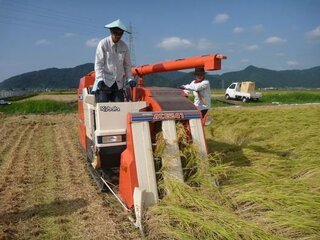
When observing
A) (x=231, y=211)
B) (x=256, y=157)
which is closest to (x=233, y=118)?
(x=256, y=157)

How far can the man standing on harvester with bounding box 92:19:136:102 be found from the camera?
19.1ft

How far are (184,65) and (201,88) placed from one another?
1197 mm

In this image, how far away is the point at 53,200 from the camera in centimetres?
542

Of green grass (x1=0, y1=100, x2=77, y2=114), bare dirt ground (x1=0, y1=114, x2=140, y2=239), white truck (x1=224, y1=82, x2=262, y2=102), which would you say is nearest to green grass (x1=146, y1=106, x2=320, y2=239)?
bare dirt ground (x1=0, y1=114, x2=140, y2=239)

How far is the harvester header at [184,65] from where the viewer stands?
210 inches

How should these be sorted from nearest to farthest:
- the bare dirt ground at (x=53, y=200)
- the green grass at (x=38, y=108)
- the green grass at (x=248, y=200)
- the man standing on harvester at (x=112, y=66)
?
the green grass at (x=248, y=200) → the bare dirt ground at (x=53, y=200) → the man standing on harvester at (x=112, y=66) → the green grass at (x=38, y=108)

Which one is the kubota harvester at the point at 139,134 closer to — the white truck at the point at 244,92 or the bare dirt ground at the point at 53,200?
the bare dirt ground at the point at 53,200

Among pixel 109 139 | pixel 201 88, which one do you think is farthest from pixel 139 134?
pixel 201 88

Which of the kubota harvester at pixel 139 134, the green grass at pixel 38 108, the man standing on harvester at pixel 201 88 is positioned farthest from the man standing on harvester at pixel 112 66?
the green grass at pixel 38 108

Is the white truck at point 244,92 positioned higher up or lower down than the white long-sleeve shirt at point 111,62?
lower down

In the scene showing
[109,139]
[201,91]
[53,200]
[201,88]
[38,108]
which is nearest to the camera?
[109,139]

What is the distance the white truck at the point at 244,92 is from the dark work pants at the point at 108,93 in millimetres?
28989

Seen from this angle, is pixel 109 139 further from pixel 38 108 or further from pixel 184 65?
pixel 38 108

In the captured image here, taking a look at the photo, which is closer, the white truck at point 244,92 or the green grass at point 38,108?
the green grass at point 38,108
